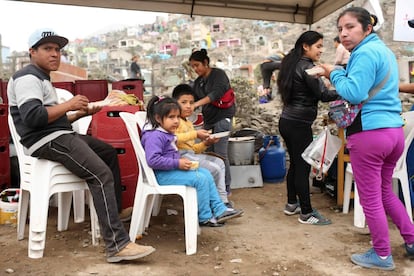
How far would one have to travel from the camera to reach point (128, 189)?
12.1ft

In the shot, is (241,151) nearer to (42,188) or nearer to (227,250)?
(227,250)

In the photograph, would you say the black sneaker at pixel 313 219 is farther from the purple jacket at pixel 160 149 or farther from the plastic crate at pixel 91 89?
the plastic crate at pixel 91 89

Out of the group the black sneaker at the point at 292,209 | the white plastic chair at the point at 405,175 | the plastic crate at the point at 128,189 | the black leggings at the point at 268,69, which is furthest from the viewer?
the black leggings at the point at 268,69

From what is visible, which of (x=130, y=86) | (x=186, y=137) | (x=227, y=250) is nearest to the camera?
(x=227, y=250)

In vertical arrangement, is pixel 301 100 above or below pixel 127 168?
above

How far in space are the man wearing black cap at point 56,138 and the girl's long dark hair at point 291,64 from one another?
1.72m

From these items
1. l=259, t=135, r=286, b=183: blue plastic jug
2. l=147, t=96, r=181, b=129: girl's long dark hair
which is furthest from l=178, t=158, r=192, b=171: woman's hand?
l=259, t=135, r=286, b=183: blue plastic jug

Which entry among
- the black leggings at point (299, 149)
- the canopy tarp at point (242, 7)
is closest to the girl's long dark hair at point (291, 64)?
the black leggings at point (299, 149)

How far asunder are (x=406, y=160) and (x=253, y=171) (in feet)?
6.24

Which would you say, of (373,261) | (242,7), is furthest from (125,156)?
(242,7)

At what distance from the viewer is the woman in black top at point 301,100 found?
11.4 ft

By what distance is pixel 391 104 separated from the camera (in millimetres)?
2523

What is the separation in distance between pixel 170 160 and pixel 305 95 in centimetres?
140

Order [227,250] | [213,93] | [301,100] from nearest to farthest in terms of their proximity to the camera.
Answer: [227,250] < [301,100] < [213,93]
